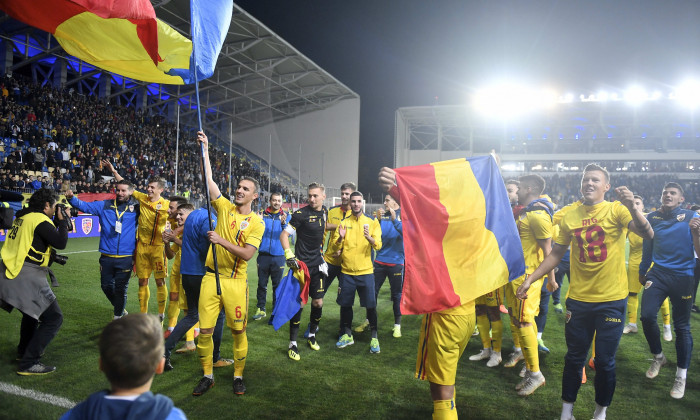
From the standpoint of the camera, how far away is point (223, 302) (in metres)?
4.34

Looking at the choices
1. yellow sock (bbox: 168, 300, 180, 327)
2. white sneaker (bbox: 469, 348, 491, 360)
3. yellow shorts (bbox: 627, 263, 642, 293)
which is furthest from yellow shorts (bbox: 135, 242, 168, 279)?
yellow shorts (bbox: 627, 263, 642, 293)

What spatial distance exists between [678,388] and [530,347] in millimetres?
1575

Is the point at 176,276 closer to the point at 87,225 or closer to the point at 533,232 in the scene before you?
the point at 533,232

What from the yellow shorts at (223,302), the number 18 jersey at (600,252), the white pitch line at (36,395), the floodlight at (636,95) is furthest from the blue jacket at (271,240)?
the floodlight at (636,95)

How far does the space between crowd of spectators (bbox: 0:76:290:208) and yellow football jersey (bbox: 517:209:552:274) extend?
1339 centimetres

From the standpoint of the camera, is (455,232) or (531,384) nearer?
(455,232)

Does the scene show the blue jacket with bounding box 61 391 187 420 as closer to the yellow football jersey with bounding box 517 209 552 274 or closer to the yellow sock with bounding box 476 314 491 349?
the yellow football jersey with bounding box 517 209 552 274

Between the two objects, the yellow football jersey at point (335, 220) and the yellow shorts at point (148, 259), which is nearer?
the yellow football jersey at point (335, 220)

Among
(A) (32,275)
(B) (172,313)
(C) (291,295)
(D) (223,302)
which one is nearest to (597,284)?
(C) (291,295)

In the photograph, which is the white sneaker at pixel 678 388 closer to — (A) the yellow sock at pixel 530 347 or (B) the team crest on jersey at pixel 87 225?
(A) the yellow sock at pixel 530 347

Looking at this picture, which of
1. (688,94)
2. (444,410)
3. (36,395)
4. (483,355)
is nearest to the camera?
(444,410)

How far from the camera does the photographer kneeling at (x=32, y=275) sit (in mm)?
4379

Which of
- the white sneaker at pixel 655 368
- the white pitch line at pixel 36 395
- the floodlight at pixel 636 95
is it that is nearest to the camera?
the white pitch line at pixel 36 395

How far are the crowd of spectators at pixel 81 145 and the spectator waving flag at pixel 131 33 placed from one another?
10189 millimetres
